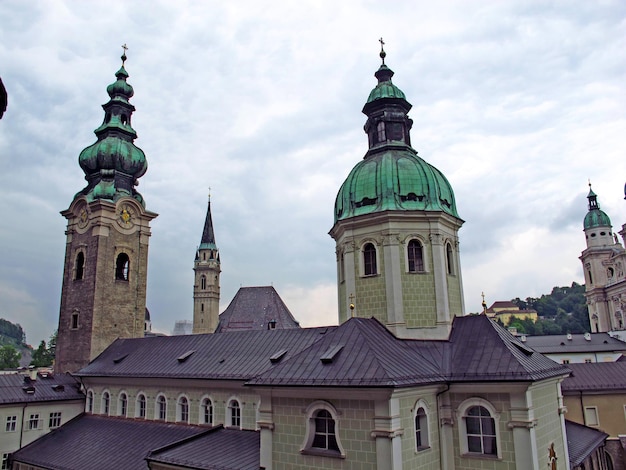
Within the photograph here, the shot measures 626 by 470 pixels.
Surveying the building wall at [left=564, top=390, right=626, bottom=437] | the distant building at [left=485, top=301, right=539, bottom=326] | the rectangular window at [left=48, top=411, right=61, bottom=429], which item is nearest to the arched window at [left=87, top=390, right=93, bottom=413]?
the rectangular window at [left=48, top=411, right=61, bottom=429]

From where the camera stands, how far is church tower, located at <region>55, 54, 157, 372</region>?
3528cm

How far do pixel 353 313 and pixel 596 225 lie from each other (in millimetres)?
80633

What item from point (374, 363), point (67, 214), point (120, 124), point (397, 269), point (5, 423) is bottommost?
point (5, 423)

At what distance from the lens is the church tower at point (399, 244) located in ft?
68.5

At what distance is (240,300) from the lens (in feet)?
221

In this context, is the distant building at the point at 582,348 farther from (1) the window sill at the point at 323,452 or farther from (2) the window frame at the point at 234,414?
(1) the window sill at the point at 323,452

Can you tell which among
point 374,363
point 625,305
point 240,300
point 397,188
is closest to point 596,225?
point 625,305

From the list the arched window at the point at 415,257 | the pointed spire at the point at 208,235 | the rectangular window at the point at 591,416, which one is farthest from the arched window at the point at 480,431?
the pointed spire at the point at 208,235

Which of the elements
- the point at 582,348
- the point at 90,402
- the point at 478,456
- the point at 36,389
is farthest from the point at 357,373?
the point at 582,348

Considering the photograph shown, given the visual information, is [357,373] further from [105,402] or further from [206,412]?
[105,402]

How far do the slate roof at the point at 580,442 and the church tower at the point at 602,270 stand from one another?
63914 mm

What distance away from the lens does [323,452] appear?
1597cm

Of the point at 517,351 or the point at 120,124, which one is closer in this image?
the point at 517,351

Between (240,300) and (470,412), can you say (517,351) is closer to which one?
(470,412)
